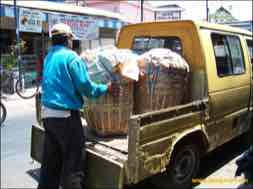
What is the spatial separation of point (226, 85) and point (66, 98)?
7.77 ft

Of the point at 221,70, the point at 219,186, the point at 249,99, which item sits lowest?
the point at 219,186

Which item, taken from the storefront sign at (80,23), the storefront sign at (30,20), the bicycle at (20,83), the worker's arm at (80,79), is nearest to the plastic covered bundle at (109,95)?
the worker's arm at (80,79)

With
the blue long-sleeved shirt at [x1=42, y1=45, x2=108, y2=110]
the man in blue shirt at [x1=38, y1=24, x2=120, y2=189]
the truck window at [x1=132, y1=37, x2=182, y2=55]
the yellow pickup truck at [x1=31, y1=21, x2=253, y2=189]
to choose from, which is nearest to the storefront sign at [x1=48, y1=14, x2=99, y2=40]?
the yellow pickup truck at [x1=31, y1=21, x2=253, y2=189]

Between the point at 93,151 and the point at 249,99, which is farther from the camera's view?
the point at 249,99

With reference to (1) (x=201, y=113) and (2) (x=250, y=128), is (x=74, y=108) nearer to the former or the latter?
(1) (x=201, y=113)

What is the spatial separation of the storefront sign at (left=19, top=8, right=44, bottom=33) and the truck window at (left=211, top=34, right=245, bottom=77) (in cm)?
1015

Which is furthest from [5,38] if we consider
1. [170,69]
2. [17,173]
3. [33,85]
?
[170,69]

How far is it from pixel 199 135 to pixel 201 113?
0.29m

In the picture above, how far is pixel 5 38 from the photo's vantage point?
1623cm

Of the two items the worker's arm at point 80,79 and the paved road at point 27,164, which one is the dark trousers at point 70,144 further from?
the paved road at point 27,164

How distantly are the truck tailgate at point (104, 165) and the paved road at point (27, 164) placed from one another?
1.09 meters

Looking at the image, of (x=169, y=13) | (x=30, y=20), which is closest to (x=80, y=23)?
(x=30, y=20)

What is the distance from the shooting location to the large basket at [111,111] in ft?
12.4

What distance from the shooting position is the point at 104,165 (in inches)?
129
